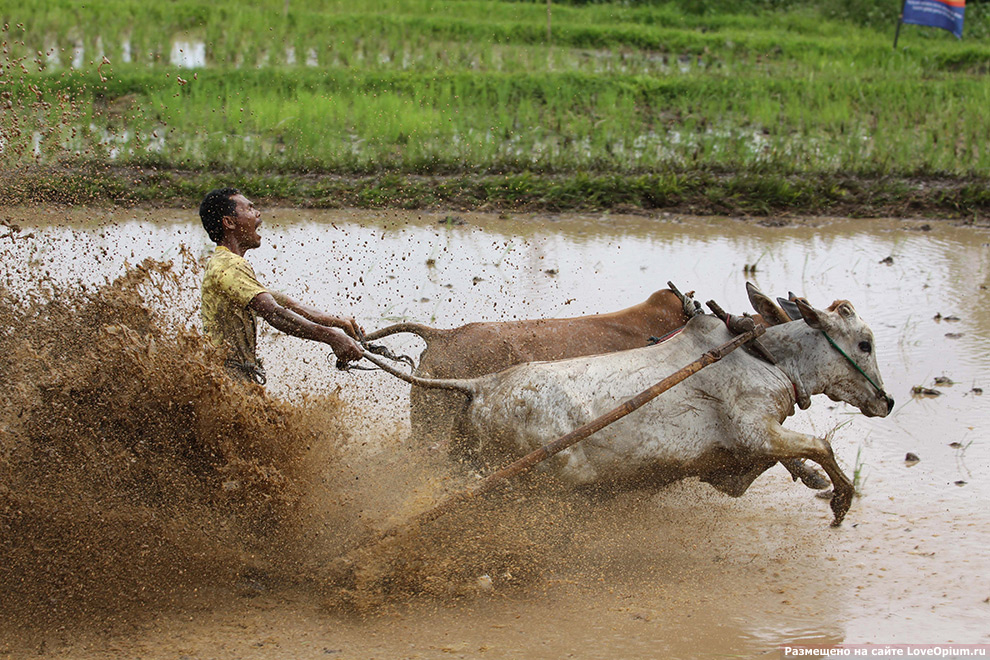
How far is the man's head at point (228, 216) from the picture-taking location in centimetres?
387

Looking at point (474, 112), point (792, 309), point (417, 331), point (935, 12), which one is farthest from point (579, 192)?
point (935, 12)

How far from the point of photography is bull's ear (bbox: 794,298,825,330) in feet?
12.6

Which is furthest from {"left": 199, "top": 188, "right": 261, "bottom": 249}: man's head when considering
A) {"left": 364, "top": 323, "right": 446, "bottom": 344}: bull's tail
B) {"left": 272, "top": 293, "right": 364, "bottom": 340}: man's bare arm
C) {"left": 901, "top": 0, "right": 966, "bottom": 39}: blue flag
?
{"left": 901, "top": 0, "right": 966, "bottom": 39}: blue flag

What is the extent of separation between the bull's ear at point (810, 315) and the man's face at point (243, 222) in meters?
2.07

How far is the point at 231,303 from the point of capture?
12.4ft

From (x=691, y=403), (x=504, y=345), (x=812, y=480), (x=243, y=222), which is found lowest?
(x=812, y=480)

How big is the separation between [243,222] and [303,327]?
1.85ft

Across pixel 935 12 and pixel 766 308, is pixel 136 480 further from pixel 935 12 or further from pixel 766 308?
pixel 935 12

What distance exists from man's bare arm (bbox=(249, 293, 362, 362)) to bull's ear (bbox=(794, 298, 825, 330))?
1.67 meters

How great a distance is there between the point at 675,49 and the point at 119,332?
10.5 m

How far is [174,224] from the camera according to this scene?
6902mm

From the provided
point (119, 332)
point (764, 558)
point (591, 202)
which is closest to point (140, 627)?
point (119, 332)

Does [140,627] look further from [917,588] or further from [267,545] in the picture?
[917,588]

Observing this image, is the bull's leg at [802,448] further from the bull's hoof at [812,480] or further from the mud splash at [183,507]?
the mud splash at [183,507]
